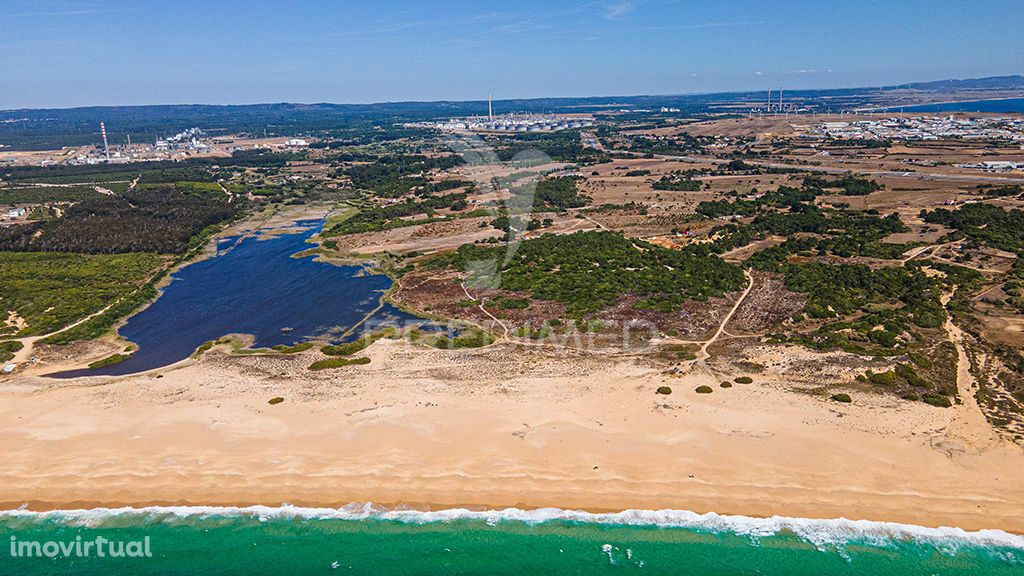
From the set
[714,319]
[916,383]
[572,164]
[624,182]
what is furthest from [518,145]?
[916,383]

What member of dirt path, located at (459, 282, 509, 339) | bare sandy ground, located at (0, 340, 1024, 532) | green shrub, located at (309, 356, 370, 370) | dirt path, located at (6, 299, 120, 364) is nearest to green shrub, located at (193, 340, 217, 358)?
bare sandy ground, located at (0, 340, 1024, 532)

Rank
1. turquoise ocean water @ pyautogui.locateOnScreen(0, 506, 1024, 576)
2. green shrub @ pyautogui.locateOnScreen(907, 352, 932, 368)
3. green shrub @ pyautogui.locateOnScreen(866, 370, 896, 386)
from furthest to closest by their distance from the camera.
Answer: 1. green shrub @ pyautogui.locateOnScreen(907, 352, 932, 368)
2. green shrub @ pyautogui.locateOnScreen(866, 370, 896, 386)
3. turquoise ocean water @ pyautogui.locateOnScreen(0, 506, 1024, 576)

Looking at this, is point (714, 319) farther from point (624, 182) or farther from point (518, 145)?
point (518, 145)

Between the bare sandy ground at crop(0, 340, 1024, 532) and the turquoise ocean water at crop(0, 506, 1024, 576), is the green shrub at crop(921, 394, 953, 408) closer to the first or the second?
the bare sandy ground at crop(0, 340, 1024, 532)

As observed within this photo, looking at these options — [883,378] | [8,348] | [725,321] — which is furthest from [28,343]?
[883,378]

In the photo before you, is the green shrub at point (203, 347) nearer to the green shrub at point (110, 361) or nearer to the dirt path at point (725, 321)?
the green shrub at point (110, 361)

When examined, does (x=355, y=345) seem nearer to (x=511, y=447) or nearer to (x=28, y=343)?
(x=511, y=447)
